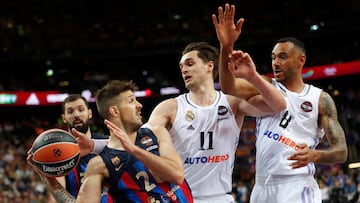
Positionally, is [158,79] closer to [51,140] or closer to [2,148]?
[2,148]

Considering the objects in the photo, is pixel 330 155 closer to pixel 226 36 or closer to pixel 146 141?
pixel 226 36

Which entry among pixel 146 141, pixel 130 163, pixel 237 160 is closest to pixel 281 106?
pixel 146 141

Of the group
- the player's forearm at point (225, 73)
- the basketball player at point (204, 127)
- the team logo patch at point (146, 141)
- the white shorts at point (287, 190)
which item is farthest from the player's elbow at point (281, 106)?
the team logo patch at point (146, 141)

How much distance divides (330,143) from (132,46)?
17.8m

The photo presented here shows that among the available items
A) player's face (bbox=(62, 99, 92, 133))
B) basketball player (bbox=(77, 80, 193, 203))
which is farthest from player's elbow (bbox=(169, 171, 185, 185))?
player's face (bbox=(62, 99, 92, 133))

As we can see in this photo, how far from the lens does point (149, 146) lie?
437cm

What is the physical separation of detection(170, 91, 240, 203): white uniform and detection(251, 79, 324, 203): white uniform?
303 mm

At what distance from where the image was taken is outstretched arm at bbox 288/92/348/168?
A: 16.1 feet

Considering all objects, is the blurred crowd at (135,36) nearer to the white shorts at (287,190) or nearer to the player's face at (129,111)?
the white shorts at (287,190)

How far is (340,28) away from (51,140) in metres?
18.0

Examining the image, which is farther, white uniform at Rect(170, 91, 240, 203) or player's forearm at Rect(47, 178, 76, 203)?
white uniform at Rect(170, 91, 240, 203)

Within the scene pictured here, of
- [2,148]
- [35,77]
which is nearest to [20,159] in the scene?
[2,148]

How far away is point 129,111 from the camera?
4426 millimetres

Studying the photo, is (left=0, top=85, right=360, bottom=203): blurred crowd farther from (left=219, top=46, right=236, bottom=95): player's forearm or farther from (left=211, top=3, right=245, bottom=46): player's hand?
(left=211, top=3, right=245, bottom=46): player's hand
